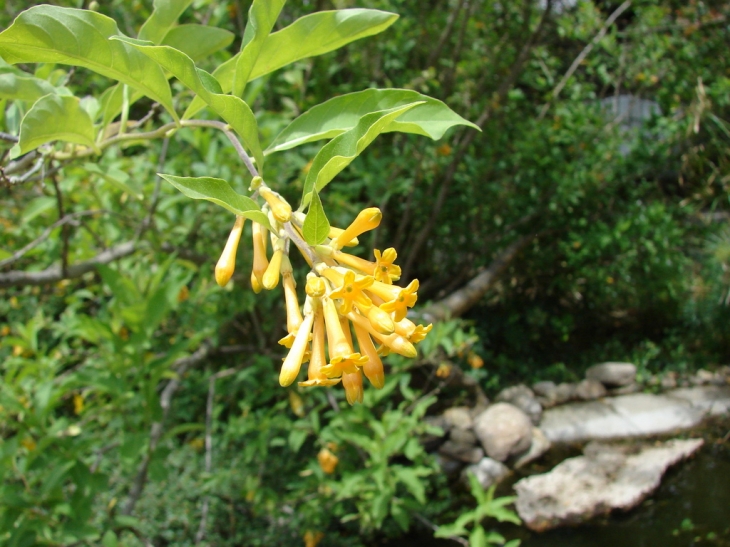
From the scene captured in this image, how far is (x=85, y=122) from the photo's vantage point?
849 millimetres

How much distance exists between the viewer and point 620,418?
15.4ft

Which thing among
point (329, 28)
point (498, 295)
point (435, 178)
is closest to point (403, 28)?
point (435, 178)

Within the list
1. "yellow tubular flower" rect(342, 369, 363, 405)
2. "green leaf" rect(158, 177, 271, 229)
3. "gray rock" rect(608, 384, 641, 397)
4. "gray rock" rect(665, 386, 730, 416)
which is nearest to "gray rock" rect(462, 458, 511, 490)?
"gray rock" rect(608, 384, 641, 397)

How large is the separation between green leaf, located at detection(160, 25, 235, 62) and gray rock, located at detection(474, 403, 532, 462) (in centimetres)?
380

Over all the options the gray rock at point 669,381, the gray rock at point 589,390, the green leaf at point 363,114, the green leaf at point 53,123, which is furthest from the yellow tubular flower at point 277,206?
the gray rock at point 669,381

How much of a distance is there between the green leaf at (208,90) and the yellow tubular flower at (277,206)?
56 mm

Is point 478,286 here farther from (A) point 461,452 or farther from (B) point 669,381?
(B) point 669,381

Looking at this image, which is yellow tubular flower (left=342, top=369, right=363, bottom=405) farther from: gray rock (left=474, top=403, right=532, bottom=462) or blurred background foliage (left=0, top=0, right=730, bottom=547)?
gray rock (left=474, top=403, right=532, bottom=462)

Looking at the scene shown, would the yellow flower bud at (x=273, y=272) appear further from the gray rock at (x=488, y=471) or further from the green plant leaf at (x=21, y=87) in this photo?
the gray rock at (x=488, y=471)

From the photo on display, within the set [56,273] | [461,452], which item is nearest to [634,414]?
[461,452]

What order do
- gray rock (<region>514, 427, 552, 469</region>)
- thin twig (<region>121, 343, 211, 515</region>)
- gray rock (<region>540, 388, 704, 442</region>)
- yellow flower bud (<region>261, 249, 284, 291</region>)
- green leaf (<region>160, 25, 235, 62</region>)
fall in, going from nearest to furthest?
yellow flower bud (<region>261, 249, 284, 291</region>) < green leaf (<region>160, 25, 235, 62</region>) < thin twig (<region>121, 343, 211, 515</region>) < gray rock (<region>514, 427, 552, 469</region>) < gray rock (<region>540, 388, 704, 442</region>)

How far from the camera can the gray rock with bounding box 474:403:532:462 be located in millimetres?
4180

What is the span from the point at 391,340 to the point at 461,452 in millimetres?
3722

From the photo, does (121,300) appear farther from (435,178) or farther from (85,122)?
(435,178)
